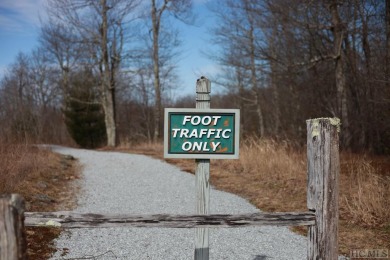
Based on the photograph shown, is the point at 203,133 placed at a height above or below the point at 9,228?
above

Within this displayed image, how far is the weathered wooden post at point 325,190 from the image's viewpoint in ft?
9.31

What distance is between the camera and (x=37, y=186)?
7535 millimetres

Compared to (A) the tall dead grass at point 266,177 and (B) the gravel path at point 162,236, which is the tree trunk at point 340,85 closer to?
(A) the tall dead grass at point 266,177

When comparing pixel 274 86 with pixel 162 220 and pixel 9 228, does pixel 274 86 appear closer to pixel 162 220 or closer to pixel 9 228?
pixel 162 220

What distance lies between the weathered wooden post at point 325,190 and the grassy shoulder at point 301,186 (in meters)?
1.83

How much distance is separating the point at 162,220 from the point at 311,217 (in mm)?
1157

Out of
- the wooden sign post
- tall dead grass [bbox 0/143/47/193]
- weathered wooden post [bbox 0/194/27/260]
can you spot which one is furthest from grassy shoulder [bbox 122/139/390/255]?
tall dead grass [bbox 0/143/47/193]

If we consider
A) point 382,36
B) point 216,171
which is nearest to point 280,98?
point 382,36

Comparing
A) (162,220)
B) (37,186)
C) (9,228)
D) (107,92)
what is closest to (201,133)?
(162,220)

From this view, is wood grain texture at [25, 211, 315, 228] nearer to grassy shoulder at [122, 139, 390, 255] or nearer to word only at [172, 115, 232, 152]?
word only at [172, 115, 232, 152]

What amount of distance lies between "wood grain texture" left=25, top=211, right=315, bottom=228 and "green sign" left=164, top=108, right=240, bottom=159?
20.6 inches

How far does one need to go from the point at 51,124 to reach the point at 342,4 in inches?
985

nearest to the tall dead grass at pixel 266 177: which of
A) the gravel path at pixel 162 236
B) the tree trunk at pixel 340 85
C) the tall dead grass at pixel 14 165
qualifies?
the gravel path at pixel 162 236

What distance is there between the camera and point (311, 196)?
2895 millimetres
